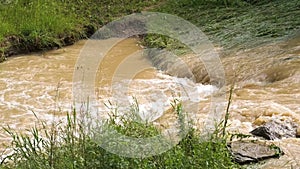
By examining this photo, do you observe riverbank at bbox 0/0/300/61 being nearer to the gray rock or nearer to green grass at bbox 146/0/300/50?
green grass at bbox 146/0/300/50

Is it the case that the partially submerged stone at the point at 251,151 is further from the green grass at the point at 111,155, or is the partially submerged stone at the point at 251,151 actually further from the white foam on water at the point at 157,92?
the white foam on water at the point at 157,92

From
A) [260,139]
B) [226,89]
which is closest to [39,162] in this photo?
[260,139]

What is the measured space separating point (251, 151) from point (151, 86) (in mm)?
3417

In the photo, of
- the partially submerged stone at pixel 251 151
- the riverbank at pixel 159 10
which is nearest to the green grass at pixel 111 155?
the partially submerged stone at pixel 251 151

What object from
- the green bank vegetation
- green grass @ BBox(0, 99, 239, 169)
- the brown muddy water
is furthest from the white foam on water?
green grass @ BBox(0, 99, 239, 169)

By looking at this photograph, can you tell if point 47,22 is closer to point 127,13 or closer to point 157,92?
point 127,13

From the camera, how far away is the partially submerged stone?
4.29 m

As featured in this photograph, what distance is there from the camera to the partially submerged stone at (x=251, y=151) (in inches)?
169

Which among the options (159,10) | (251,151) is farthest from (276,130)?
(159,10)

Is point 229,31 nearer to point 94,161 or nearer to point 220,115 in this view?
point 220,115

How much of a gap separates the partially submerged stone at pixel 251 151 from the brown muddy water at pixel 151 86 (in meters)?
0.15

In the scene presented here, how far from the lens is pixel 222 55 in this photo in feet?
27.0

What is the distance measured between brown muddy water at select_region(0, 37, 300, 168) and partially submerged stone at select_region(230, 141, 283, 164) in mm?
151

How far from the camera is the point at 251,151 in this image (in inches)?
174
